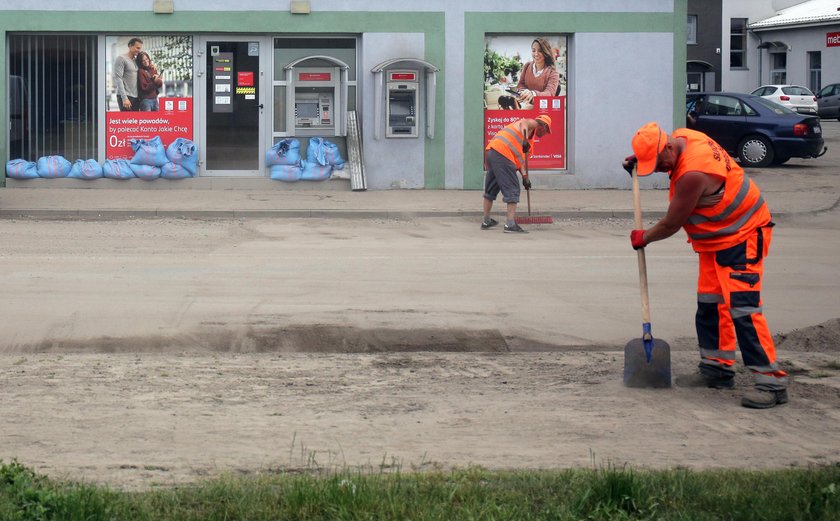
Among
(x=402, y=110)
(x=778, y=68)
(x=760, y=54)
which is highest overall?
(x=760, y=54)

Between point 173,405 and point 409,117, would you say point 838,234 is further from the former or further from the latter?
point 173,405

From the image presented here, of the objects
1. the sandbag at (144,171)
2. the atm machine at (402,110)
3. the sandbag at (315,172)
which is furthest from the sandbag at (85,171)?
the atm machine at (402,110)

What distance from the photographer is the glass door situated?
882 inches

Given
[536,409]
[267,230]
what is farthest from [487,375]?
[267,230]

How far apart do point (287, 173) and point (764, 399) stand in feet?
51.6

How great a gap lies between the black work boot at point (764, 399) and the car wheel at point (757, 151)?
20.8m

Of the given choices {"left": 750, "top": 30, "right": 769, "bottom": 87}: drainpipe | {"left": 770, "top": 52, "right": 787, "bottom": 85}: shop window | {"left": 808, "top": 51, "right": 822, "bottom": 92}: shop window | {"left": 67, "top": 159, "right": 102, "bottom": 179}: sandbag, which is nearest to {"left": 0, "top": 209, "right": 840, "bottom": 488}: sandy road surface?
{"left": 67, "top": 159, "right": 102, "bottom": 179}: sandbag

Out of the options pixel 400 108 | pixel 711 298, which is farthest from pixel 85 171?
pixel 711 298

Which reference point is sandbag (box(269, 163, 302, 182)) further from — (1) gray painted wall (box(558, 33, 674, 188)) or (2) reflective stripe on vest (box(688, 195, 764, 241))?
(2) reflective stripe on vest (box(688, 195, 764, 241))

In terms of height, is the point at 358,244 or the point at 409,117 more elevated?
the point at 409,117

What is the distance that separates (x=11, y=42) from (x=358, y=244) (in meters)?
10.0

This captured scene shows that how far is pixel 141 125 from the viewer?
73.7ft

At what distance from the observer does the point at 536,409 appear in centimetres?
738

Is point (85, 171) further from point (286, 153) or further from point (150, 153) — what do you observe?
point (286, 153)
